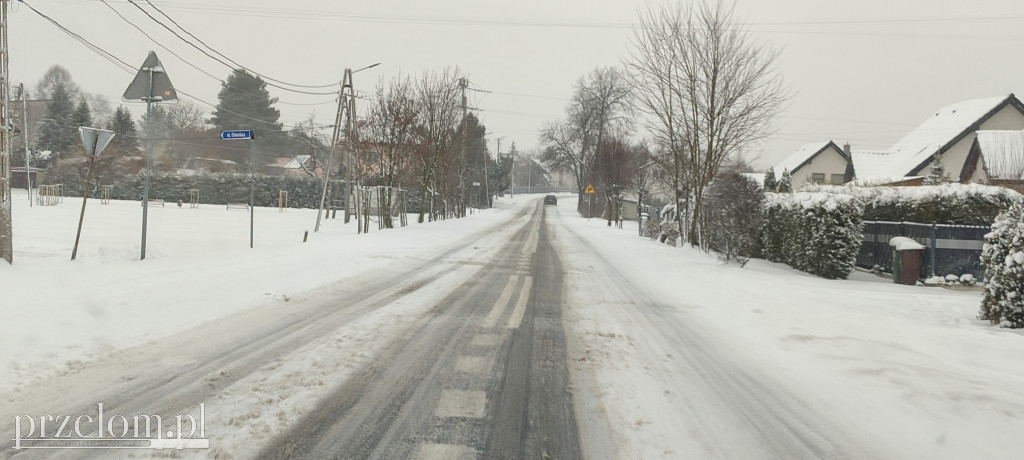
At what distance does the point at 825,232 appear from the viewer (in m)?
10.8

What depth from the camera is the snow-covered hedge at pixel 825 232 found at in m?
10.7

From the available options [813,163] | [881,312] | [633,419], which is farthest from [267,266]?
[813,163]

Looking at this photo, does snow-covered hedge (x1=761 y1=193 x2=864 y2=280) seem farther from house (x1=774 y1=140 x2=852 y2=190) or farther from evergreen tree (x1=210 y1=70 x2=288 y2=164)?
evergreen tree (x1=210 y1=70 x2=288 y2=164)

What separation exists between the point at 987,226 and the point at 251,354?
13.9 metres

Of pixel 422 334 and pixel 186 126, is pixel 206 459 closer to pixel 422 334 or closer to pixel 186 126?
pixel 422 334

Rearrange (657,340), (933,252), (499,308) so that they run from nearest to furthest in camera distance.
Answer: (657,340)
(499,308)
(933,252)

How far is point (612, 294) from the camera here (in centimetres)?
854

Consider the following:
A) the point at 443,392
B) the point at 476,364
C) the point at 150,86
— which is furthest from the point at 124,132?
the point at 443,392

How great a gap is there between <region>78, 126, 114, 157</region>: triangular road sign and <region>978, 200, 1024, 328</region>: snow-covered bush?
45.6ft

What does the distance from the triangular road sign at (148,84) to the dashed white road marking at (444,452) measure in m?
9.39

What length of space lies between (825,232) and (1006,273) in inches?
179

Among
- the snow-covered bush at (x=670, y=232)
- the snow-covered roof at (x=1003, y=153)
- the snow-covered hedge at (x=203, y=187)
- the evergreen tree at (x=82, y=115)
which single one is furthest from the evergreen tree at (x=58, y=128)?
the snow-covered roof at (x=1003, y=153)

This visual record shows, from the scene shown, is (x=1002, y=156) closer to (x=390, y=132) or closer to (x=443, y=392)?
(x=390, y=132)

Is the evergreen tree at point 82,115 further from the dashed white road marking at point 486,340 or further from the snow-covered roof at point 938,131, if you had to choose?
the snow-covered roof at point 938,131
